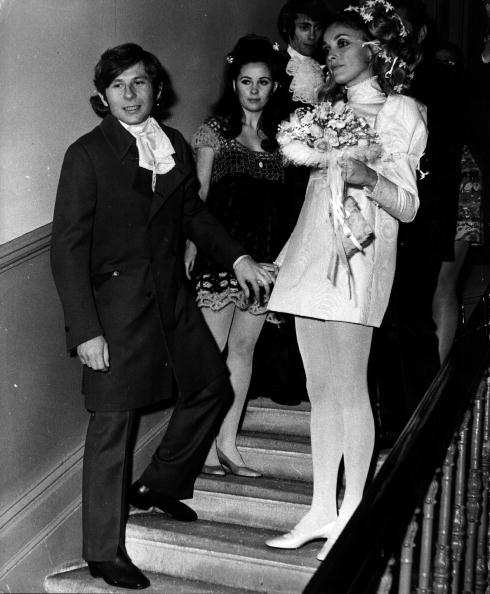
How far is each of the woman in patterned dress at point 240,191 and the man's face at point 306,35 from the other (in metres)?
0.27

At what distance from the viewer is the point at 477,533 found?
120 inches

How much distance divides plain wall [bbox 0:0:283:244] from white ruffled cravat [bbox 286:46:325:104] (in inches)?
Result: 24.2

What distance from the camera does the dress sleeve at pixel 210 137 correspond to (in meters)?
3.52

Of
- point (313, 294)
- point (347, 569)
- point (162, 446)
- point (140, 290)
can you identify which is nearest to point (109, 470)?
point (162, 446)

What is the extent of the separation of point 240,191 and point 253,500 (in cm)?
118

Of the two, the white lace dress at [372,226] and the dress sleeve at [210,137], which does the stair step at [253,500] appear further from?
the dress sleeve at [210,137]

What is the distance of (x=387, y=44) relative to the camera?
285 cm

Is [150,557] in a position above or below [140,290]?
below

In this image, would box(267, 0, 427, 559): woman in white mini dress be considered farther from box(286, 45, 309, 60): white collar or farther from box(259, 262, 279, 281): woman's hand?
box(286, 45, 309, 60): white collar

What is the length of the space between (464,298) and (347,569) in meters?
3.80

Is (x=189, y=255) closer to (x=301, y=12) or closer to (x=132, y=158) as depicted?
(x=132, y=158)

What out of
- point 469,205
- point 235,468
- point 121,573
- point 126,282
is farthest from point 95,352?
point 469,205

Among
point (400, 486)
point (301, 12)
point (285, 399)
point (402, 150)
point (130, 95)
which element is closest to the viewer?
point (400, 486)

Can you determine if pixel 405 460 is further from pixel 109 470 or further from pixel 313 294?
pixel 109 470
